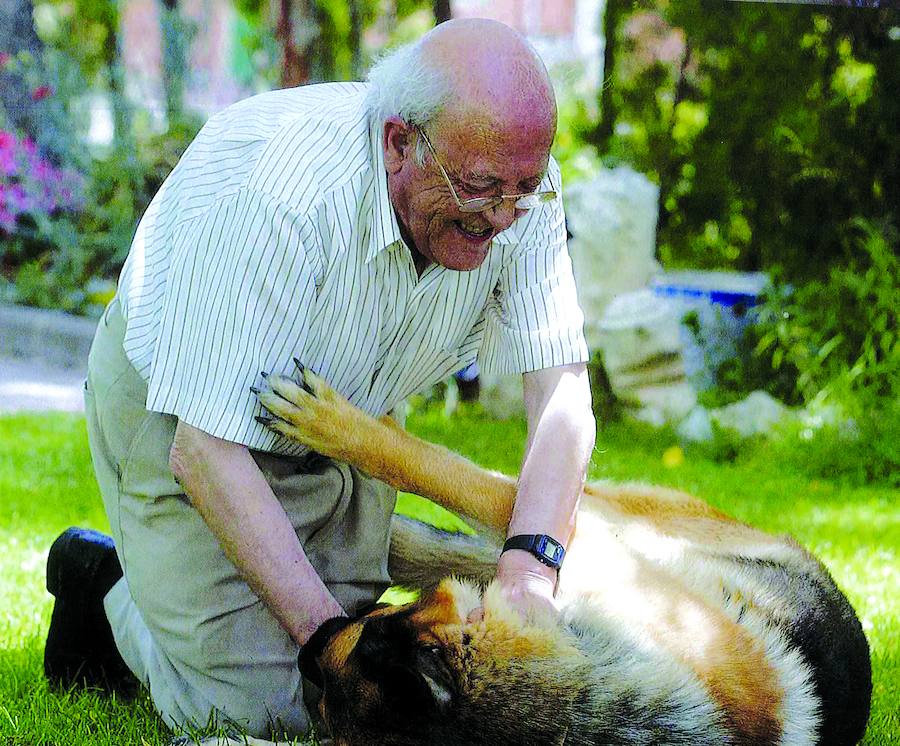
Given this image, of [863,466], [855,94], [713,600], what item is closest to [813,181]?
[855,94]

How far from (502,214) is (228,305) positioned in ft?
2.48

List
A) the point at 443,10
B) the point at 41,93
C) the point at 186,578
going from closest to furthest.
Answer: the point at 186,578 < the point at 443,10 < the point at 41,93

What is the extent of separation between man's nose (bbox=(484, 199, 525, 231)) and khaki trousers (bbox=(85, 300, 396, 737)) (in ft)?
3.36

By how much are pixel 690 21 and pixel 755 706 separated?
8281 mm

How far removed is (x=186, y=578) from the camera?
11.5ft

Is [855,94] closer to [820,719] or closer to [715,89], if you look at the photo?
[715,89]

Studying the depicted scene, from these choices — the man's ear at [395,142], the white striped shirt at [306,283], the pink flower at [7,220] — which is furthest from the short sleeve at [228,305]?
the pink flower at [7,220]

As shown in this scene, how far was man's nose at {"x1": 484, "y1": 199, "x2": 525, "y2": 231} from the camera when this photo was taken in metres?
3.04

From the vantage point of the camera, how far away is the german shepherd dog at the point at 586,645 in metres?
2.80

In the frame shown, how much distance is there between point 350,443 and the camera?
344cm

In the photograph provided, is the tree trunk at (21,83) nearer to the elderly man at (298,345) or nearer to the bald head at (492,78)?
the elderly man at (298,345)

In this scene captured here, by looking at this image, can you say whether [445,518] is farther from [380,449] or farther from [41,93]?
[41,93]

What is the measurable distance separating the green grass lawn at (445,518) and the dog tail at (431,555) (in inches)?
40.2

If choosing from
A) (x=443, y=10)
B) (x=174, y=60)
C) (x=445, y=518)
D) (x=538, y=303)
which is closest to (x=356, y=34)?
(x=443, y=10)
